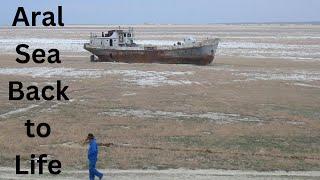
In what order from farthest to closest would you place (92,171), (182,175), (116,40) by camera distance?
1. (116,40)
2. (182,175)
3. (92,171)

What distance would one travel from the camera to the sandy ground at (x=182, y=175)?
1447 centimetres

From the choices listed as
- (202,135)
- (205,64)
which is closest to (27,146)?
(202,135)

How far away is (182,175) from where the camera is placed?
48.7 feet

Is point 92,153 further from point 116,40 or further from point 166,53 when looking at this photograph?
point 116,40

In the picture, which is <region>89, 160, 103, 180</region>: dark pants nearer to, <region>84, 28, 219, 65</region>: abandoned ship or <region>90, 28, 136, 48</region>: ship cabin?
<region>84, 28, 219, 65</region>: abandoned ship

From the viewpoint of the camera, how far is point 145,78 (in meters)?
38.1

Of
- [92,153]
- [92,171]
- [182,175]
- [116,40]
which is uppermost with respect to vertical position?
[116,40]

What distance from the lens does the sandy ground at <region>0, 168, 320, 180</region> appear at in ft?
47.5

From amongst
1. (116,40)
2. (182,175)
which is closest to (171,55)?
(116,40)

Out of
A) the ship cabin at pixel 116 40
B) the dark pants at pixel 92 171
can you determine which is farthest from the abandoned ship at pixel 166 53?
the dark pants at pixel 92 171

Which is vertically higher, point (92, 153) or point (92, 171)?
point (92, 153)

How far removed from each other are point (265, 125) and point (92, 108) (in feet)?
27.0

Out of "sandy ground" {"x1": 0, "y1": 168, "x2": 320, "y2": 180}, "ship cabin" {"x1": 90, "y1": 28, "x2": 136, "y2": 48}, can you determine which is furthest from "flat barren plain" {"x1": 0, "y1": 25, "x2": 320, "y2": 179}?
"ship cabin" {"x1": 90, "y1": 28, "x2": 136, "y2": 48}

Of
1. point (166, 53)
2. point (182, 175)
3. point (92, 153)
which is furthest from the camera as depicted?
point (166, 53)
